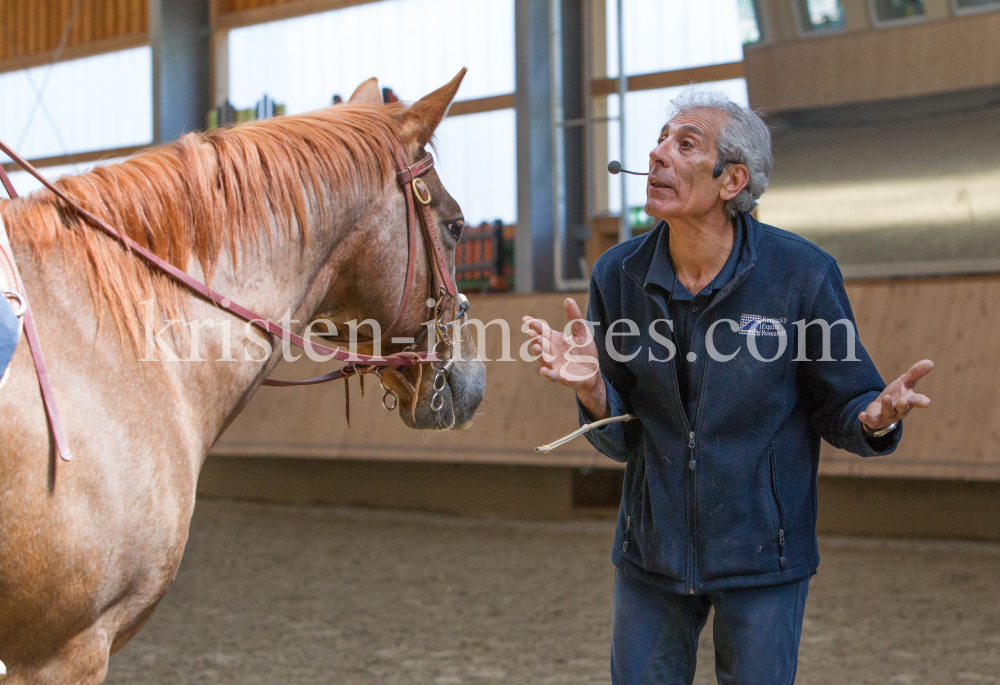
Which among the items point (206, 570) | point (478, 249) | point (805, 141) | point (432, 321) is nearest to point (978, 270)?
point (805, 141)

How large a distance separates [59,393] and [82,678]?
0.40 meters

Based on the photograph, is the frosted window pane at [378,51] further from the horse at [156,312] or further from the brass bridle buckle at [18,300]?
the brass bridle buckle at [18,300]

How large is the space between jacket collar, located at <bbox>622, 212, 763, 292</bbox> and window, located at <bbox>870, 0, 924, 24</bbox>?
389cm

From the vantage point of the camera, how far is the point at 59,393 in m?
1.12

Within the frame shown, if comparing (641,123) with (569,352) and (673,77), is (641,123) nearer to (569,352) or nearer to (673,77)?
(673,77)

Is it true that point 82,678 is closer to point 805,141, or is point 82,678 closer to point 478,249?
point 805,141

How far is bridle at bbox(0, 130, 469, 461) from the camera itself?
1259 mm

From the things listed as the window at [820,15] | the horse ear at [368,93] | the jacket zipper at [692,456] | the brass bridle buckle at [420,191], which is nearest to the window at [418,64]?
the window at [820,15]

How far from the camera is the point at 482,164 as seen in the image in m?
7.50

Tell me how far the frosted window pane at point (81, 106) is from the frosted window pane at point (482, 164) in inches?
140

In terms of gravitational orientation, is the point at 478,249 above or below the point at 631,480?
above

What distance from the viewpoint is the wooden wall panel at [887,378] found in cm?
405

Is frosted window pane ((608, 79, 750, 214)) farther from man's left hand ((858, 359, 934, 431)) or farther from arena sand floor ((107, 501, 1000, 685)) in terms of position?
man's left hand ((858, 359, 934, 431))

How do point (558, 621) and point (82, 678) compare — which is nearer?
point (82, 678)
